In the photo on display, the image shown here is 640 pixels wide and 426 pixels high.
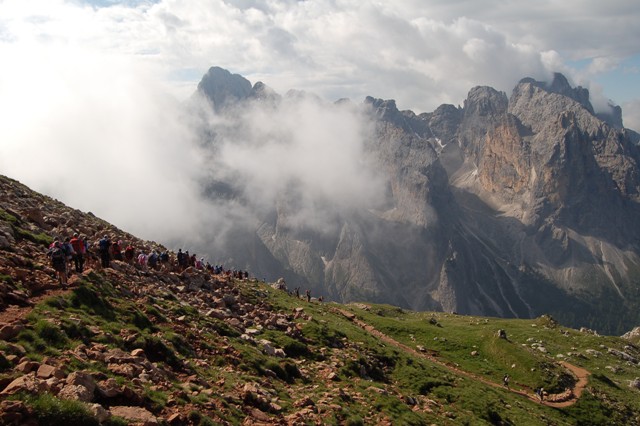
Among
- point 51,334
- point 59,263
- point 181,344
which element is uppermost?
point 59,263

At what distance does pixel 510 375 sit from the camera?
61.4m

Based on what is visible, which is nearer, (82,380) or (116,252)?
(82,380)

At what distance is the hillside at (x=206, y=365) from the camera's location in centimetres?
1884

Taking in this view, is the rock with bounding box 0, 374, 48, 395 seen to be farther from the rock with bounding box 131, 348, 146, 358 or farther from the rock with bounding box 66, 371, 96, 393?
the rock with bounding box 131, 348, 146, 358

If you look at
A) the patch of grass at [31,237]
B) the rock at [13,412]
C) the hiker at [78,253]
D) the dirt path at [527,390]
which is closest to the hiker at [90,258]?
the hiker at [78,253]

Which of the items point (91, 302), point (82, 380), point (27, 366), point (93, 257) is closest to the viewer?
point (82, 380)

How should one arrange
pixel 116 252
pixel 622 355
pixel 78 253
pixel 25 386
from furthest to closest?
pixel 622 355 < pixel 116 252 < pixel 78 253 < pixel 25 386

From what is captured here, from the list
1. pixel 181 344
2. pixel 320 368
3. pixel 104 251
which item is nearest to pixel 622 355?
pixel 320 368

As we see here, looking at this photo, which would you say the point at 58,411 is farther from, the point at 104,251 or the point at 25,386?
the point at 104,251

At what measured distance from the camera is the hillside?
18.8 m

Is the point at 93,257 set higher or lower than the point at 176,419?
higher

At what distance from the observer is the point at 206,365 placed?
1127 inches

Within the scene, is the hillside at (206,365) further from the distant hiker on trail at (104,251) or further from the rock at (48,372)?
the distant hiker on trail at (104,251)

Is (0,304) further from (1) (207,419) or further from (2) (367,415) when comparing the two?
(2) (367,415)
